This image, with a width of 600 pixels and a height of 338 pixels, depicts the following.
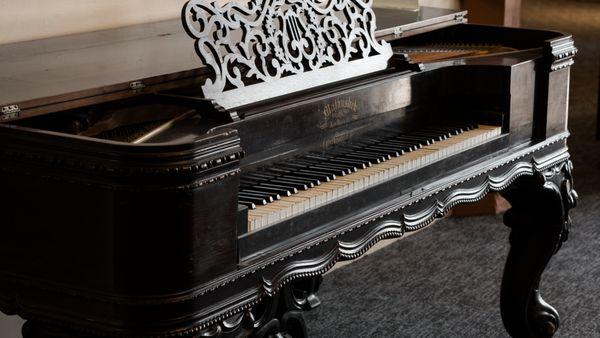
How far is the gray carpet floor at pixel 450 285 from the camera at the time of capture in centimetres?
382

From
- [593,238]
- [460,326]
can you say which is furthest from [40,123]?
[593,238]

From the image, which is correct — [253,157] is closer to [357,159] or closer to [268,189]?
[268,189]

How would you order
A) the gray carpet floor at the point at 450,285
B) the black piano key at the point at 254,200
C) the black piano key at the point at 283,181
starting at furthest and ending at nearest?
the gray carpet floor at the point at 450,285 < the black piano key at the point at 283,181 < the black piano key at the point at 254,200

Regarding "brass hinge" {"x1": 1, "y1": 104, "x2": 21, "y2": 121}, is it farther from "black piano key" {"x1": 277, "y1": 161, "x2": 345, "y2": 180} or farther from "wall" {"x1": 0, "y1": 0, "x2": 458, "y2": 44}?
"wall" {"x1": 0, "y1": 0, "x2": 458, "y2": 44}

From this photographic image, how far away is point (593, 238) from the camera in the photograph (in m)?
4.75

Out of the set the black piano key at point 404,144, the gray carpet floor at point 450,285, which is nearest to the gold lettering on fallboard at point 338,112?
the black piano key at point 404,144

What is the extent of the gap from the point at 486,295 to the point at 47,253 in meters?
2.29

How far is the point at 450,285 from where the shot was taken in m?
4.19

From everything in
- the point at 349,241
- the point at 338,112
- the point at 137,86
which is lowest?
the point at 349,241

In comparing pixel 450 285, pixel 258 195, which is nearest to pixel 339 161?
pixel 258 195

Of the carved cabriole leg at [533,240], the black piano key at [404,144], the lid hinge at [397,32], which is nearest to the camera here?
the black piano key at [404,144]

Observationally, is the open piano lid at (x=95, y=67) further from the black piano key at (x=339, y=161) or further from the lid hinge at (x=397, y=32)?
the black piano key at (x=339, y=161)

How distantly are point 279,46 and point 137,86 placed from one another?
39 centimetres

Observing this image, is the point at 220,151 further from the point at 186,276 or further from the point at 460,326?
the point at 460,326
